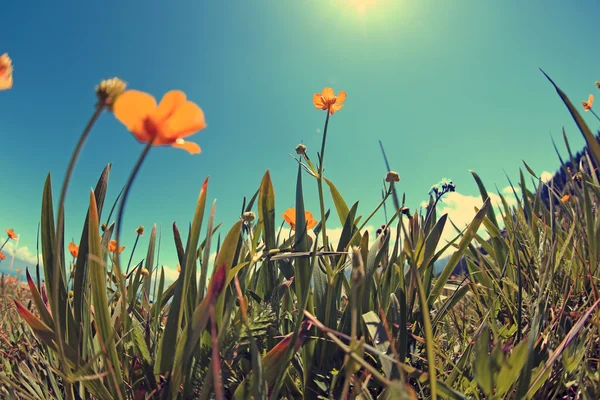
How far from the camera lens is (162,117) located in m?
0.55

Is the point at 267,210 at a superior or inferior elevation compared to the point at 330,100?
inferior

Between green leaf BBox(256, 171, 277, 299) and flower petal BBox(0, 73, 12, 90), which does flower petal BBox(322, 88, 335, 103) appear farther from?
flower petal BBox(0, 73, 12, 90)

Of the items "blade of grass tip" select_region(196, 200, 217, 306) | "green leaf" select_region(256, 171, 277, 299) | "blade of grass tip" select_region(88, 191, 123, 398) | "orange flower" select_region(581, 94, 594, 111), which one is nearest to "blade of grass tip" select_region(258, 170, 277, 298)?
"green leaf" select_region(256, 171, 277, 299)

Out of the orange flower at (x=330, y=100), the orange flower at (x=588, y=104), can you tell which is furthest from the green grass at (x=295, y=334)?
the orange flower at (x=588, y=104)

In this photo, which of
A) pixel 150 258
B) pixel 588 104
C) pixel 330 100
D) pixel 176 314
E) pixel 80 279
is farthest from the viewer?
pixel 588 104

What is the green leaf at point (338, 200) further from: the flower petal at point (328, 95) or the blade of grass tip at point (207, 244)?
the blade of grass tip at point (207, 244)

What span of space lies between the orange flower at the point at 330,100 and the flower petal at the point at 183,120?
100 centimetres

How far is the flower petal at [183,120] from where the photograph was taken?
1.83 ft

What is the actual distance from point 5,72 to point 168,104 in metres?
0.36

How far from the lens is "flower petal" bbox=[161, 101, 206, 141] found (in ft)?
1.83

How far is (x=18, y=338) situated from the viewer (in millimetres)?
1287

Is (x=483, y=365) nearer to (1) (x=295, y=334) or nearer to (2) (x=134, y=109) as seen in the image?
(1) (x=295, y=334)

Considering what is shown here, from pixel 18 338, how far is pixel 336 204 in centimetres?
130

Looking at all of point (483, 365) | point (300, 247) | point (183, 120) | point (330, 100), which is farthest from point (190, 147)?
point (330, 100)
